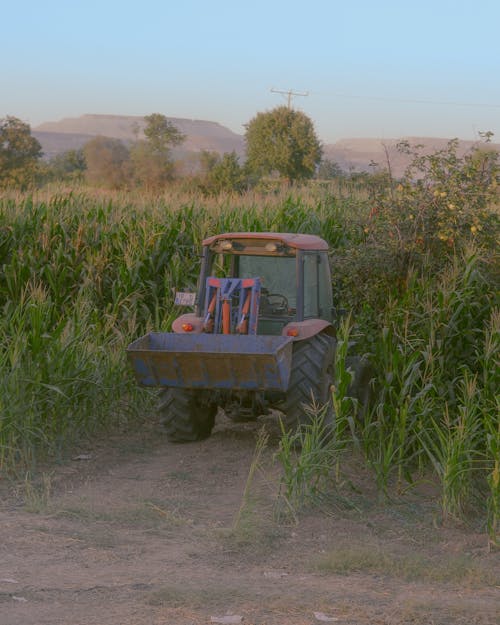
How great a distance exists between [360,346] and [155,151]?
5171 cm

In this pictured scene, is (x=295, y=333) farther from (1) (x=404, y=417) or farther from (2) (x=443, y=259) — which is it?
(2) (x=443, y=259)

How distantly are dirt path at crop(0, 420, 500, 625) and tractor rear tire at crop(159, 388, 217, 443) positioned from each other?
0.85 metres

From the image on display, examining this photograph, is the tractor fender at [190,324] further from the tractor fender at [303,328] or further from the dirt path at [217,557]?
the dirt path at [217,557]

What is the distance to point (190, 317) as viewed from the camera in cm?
864

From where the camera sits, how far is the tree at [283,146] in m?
48.3

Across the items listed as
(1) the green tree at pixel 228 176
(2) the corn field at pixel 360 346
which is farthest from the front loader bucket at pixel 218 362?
(1) the green tree at pixel 228 176

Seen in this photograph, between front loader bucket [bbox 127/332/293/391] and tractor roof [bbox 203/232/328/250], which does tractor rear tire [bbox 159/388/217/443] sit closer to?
front loader bucket [bbox 127/332/293/391]

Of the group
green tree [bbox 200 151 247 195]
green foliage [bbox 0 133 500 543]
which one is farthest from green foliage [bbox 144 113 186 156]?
green foliage [bbox 0 133 500 543]

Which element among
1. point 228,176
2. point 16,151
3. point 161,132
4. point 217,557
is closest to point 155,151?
point 161,132

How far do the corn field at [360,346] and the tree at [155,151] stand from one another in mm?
36677

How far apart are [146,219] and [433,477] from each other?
283 inches

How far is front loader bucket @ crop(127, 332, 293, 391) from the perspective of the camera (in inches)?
298

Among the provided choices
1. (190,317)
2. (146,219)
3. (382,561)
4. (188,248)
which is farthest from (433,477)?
(146,219)

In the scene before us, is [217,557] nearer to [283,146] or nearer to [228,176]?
[228,176]
